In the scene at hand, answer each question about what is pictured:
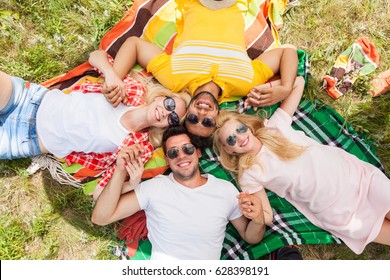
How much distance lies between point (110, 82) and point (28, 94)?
86 centimetres

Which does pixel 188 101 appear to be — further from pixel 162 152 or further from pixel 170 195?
pixel 170 195

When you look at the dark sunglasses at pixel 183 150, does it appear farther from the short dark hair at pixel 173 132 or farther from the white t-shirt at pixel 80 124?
the white t-shirt at pixel 80 124

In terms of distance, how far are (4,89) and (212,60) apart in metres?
2.01

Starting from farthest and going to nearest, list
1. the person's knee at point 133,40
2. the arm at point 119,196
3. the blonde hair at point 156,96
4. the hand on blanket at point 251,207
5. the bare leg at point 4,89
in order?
the person's knee at point 133,40 → the blonde hair at point 156,96 → the bare leg at point 4,89 → the arm at point 119,196 → the hand on blanket at point 251,207

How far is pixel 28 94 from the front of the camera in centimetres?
391

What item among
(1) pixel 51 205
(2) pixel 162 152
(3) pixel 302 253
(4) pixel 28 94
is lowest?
(3) pixel 302 253

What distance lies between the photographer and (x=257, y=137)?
378 cm

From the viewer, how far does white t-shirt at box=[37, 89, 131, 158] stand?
376 cm

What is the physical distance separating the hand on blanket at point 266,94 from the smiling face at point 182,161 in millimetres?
770

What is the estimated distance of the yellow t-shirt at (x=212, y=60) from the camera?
12.7ft

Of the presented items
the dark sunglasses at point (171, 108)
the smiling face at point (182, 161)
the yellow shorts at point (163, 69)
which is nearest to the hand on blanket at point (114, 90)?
the yellow shorts at point (163, 69)

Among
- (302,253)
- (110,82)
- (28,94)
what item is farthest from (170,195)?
(28,94)

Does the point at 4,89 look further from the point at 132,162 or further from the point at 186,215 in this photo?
the point at 186,215

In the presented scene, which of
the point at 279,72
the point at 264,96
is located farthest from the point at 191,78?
the point at 279,72
